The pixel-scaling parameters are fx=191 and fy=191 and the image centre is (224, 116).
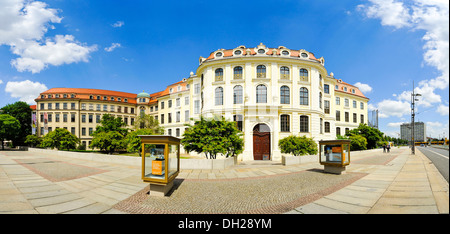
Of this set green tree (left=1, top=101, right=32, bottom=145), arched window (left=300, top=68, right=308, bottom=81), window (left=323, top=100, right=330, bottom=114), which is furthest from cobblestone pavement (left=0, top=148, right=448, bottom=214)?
green tree (left=1, top=101, right=32, bottom=145)

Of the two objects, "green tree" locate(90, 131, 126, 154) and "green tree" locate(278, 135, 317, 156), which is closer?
"green tree" locate(278, 135, 317, 156)

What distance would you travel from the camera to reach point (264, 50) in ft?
90.5

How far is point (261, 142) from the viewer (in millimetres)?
25438

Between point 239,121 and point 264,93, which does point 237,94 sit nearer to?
point 264,93

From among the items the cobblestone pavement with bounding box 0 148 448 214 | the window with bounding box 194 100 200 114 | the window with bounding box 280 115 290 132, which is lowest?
the cobblestone pavement with bounding box 0 148 448 214

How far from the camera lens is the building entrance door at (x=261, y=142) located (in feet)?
82.7

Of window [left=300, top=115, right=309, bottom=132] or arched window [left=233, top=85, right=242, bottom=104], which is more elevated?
arched window [left=233, top=85, right=242, bottom=104]

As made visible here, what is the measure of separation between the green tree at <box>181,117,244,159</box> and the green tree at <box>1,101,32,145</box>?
57.5m

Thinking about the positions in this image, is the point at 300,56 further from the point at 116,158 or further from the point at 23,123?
the point at 23,123

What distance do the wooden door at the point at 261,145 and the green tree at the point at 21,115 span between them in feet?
194

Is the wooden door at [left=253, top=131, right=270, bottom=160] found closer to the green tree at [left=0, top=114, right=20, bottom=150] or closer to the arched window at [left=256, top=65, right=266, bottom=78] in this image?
the arched window at [left=256, top=65, right=266, bottom=78]

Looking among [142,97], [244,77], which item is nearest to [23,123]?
[142,97]

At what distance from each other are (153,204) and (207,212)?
1894mm

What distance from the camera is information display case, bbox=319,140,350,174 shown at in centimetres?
1142
